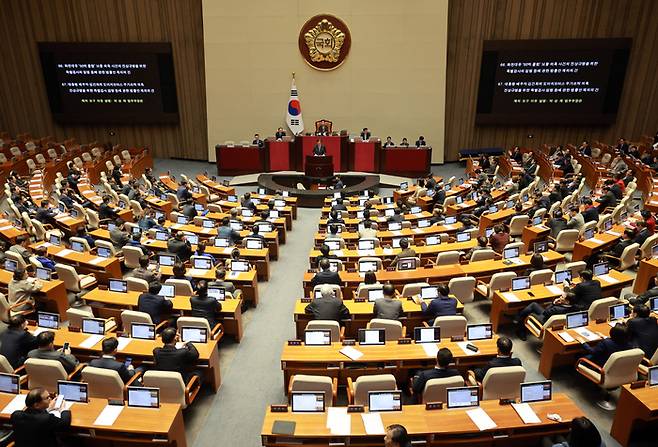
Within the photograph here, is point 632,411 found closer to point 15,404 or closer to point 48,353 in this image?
point 15,404

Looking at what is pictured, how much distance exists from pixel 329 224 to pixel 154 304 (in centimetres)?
535

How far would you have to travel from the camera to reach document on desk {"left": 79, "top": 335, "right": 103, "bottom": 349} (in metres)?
6.52

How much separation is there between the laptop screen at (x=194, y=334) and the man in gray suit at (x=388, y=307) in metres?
2.49

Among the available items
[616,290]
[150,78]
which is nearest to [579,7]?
[616,290]

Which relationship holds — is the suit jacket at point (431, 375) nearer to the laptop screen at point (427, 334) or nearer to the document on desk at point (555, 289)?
the laptop screen at point (427, 334)

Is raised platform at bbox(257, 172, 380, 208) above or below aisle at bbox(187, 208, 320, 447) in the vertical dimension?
above

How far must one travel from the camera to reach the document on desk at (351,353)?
6.15 m

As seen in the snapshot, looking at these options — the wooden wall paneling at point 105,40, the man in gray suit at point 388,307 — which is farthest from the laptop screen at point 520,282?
the wooden wall paneling at point 105,40

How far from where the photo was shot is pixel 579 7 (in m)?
19.6

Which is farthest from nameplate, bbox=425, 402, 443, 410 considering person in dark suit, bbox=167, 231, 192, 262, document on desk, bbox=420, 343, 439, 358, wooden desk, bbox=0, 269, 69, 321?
wooden desk, bbox=0, 269, 69, 321

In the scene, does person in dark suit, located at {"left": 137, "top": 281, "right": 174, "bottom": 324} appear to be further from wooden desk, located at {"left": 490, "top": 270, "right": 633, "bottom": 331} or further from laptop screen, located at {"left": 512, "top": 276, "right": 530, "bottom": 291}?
laptop screen, located at {"left": 512, "top": 276, "right": 530, "bottom": 291}

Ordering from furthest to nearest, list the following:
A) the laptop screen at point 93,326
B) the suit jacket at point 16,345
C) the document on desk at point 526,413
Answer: the laptop screen at point 93,326 < the suit jacket at point 16,345 < the document on desk at point 526,413

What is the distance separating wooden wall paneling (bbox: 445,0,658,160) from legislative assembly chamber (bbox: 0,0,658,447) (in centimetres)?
9

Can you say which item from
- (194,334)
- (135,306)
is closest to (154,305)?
(135,306)
